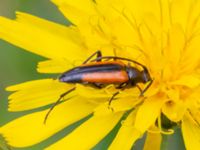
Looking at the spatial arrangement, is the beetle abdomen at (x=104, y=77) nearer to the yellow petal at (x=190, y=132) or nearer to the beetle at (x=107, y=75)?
the beetle at (x=107, y=75)

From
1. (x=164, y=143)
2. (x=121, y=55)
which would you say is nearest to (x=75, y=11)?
(x=121, y=55)

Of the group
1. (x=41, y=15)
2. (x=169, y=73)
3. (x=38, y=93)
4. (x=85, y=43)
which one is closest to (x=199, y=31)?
(x=169, y=73)

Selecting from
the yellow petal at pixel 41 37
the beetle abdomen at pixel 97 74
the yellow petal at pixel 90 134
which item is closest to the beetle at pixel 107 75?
the beetle abdomen at pixel 97 74

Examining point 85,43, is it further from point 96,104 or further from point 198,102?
point 198,102

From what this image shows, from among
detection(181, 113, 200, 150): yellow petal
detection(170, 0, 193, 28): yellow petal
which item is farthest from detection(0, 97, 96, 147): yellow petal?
detection(170, 0, 193, 28): yellow petal

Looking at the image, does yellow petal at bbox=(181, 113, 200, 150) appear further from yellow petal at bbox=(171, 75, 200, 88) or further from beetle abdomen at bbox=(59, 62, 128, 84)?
beetle abdomen at bbox=(59, 62, 128, 84)

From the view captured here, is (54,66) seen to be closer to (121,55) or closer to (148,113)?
(121,55)
